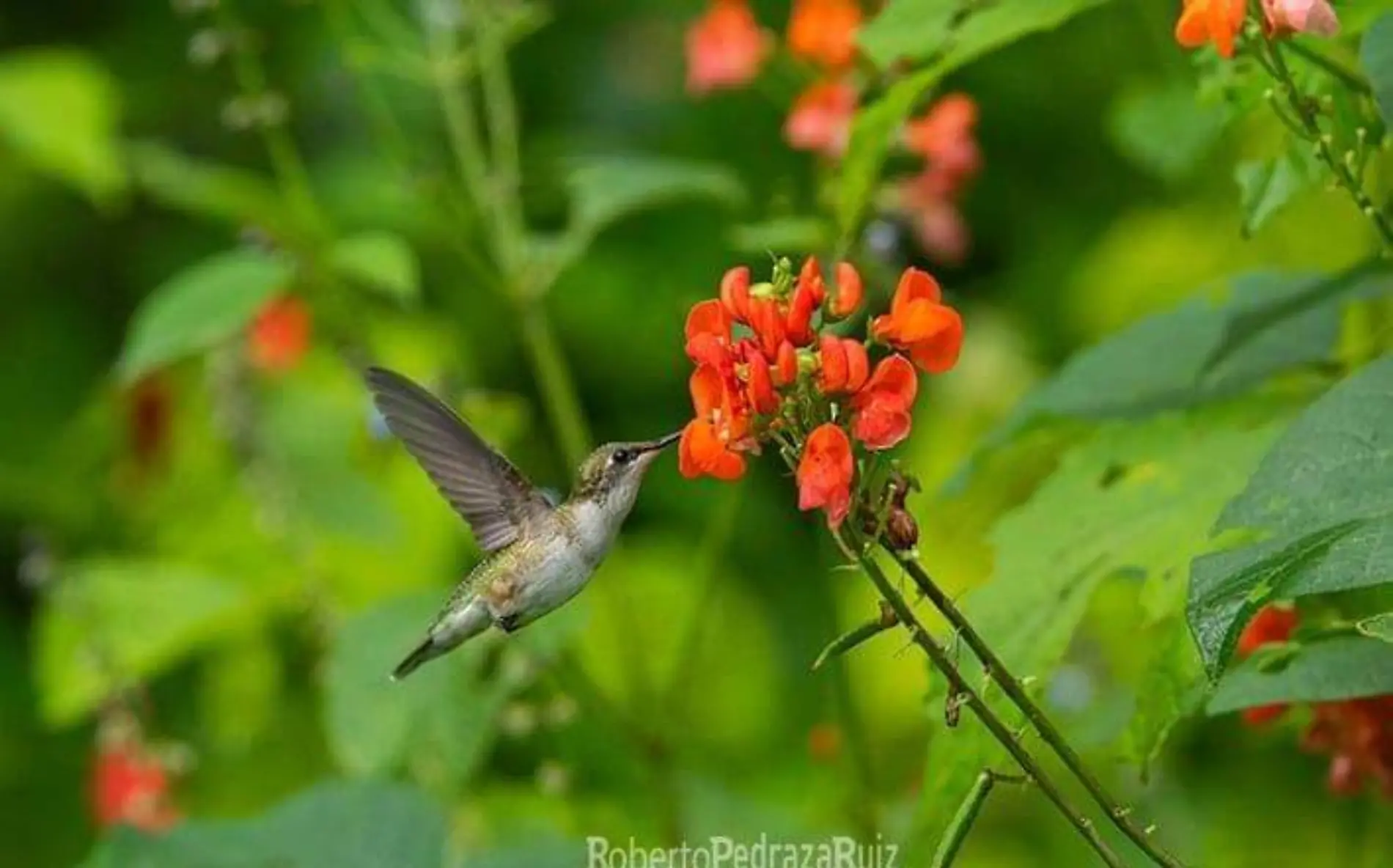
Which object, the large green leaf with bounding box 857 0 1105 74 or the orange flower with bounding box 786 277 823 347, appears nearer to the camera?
the orange flower with bounding box 786 277 823 347

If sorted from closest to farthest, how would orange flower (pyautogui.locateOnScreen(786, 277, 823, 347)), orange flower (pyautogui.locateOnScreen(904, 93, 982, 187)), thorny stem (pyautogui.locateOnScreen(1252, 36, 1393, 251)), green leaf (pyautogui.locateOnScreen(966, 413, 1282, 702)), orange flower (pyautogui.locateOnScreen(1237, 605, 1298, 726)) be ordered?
orange flower (pyautogui.locateOnScreen(786, 277, 823, 347)) → thorny stem (pyautogui.locateOnScreen(1252, 36, 1393, 251)) → green leaf (pyautogui.locateOnScreen(966, 413, 1282, 702)) → orange flower (pyautogui.locateOnScreen(1237, 605, 1298, 726)) → orange flower (pyautogui.locateOnScreen(904, 93, 982, 187))

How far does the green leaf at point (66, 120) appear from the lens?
5.02 meters

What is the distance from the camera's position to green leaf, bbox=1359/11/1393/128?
77.4 inches

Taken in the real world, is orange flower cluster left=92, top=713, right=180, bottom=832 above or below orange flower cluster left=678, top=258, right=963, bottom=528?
below

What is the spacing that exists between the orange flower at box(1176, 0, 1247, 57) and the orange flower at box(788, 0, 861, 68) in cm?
132

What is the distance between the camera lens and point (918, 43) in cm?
241

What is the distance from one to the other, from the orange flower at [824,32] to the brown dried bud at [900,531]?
1.67 meters

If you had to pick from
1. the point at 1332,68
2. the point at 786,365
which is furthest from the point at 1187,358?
the point at 786,365

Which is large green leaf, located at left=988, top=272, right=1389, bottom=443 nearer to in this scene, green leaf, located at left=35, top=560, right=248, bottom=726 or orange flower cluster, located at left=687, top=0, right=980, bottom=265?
orange flower cluster, located at left=687, top=0, right=980, bottom=265

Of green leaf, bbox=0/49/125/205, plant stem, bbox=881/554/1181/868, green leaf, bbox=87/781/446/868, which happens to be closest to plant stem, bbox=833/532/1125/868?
plant stem, bbox=881/554/1181/868

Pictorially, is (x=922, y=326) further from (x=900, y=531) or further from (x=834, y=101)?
(x=834, y=101)

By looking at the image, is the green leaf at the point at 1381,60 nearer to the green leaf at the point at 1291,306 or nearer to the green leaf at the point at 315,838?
the green leaf at the point at 1291,306

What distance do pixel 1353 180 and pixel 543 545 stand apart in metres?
0.86

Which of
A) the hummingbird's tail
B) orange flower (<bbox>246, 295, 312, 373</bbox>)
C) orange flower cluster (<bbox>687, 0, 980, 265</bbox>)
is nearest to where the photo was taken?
the hummingbird's tail
